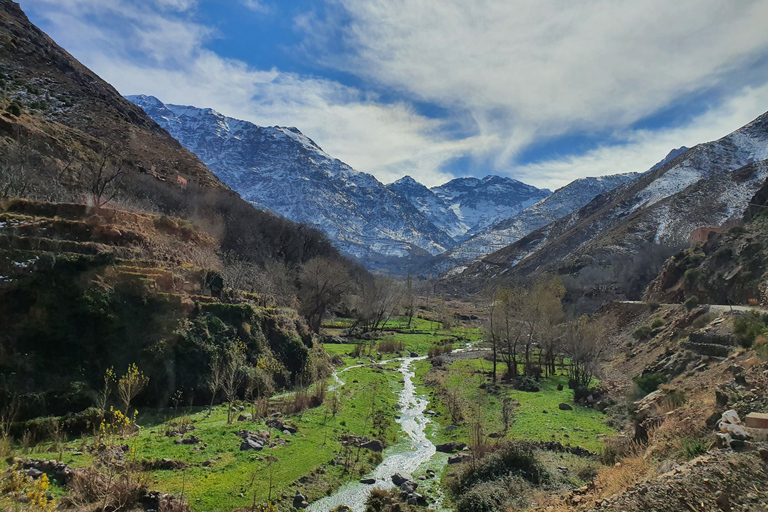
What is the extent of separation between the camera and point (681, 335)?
35156 mm

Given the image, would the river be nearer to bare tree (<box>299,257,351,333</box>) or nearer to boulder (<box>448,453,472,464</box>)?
boulder (<box>448,453,472,464</box>)

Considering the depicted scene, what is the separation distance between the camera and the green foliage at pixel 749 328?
21906 millimetres

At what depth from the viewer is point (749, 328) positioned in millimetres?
22453

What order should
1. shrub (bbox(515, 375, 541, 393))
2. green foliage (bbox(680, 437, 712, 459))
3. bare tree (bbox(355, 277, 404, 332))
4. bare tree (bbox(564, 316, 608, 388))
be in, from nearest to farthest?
green foliage (bbox(680, 437, 712, 459)) → shrub (bbox(515, 375, 541, 393)) → bare tree (bbox(564, 316, 608, 388)) → bare tree (bbox(355, 277, 404, 332))

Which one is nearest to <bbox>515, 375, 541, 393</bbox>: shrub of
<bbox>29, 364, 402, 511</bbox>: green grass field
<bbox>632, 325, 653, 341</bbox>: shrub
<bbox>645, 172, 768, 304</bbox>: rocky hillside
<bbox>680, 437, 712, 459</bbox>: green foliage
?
<bbox>632, 325, 653, 341</bbox>: shrub

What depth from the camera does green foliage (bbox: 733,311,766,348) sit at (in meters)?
21.9

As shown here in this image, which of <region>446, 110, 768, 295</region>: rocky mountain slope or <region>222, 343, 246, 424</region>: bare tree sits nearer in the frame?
<region>222, 343, 246, 424</region>: bare tree

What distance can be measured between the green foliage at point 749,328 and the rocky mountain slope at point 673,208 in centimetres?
6848

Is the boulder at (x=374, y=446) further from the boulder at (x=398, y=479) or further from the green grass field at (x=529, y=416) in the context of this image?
the green grass field at (x=529, y=416)

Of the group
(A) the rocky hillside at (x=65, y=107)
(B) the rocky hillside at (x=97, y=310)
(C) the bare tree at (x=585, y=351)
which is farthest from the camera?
(A) the rocky hillside at (x=65, y=107)

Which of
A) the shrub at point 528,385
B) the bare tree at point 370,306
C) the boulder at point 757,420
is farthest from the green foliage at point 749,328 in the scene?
the bare tree at point 370,306

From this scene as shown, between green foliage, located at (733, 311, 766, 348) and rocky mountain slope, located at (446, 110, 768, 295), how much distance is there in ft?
225

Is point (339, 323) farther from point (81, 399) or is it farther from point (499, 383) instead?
point (81, 399)

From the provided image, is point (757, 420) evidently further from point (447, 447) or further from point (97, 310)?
point (97, 310)
